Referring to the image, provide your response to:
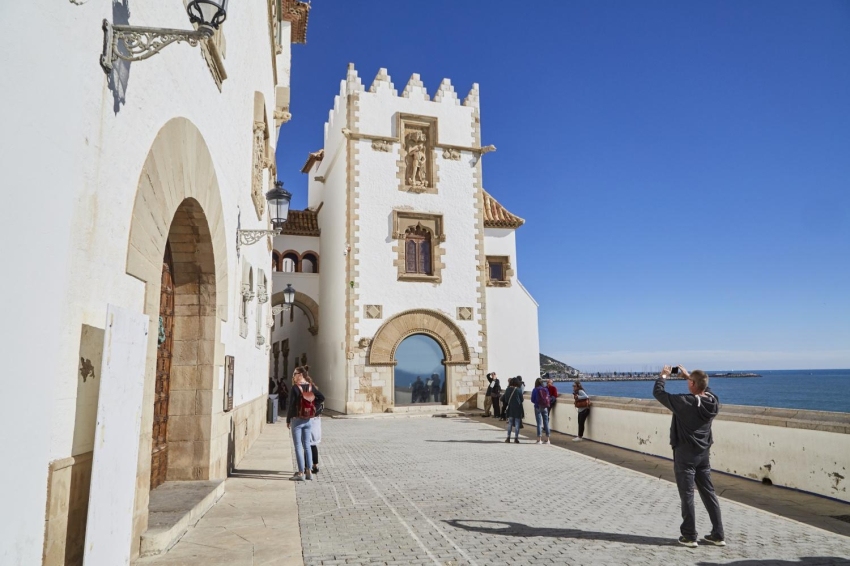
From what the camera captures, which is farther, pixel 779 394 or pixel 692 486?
pixel 779 394

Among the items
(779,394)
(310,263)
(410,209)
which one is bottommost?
(779,394)

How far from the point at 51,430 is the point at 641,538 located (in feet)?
16.4

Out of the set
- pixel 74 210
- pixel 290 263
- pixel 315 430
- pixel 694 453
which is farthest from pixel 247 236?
pixel 290 263

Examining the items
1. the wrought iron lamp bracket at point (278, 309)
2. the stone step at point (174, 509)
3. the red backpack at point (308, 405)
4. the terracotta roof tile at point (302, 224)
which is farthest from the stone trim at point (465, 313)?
the stone step at point (174, 509)

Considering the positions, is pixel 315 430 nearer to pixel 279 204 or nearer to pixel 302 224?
pixel 279 204

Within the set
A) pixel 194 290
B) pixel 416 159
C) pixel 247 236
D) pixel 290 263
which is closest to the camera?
pixel 194 290

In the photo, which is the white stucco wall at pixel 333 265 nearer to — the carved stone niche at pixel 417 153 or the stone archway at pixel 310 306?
the stone archway at pixel 310 306

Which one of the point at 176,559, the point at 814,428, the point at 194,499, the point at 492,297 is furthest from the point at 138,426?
the point at 492,297

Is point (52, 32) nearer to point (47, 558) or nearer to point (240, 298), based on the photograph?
point (47, 558)

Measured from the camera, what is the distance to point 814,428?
7859mm

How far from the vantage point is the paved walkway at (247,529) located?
486cm

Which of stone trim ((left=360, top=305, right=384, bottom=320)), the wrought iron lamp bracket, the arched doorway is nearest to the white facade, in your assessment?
stone trim ((left=360, top=305, right=384, bottom=320))

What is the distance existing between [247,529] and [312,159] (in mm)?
26752

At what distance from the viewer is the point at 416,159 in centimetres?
2278
